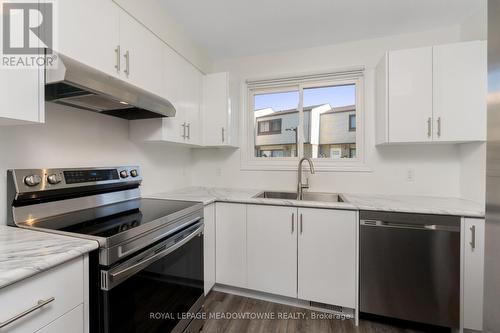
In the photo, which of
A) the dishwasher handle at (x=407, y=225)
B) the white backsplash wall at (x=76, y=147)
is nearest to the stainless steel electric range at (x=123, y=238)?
the white backsplash wall at (x=76, y=147)

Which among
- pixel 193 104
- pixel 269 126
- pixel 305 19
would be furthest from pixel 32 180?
pixel 305 19

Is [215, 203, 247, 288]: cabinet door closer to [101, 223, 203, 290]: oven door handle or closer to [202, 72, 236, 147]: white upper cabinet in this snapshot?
[101, 223, 203, 290]: oven door handle

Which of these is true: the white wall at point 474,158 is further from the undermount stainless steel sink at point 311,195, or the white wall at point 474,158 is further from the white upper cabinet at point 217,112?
the white upper cabinet at point 217,112

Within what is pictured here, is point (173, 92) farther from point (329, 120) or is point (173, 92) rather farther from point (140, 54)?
point (329, 120)

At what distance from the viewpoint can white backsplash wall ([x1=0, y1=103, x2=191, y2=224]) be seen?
116 centimetres

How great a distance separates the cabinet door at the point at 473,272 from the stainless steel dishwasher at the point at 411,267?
5cm

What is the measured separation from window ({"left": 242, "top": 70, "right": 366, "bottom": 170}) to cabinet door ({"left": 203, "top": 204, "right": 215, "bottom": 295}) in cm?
89

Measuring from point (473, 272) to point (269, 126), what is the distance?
2076 millimetres

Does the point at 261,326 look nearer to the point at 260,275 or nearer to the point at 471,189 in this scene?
the point at 260,275

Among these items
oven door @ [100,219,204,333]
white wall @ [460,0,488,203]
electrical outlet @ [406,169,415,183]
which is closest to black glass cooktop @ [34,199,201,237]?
oven door @ [100,219,204,333]

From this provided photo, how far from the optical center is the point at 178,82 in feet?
6.61

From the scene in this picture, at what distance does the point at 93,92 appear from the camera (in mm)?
1083

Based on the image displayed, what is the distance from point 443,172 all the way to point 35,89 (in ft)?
9.51

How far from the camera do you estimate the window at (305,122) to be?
2.39 meters
